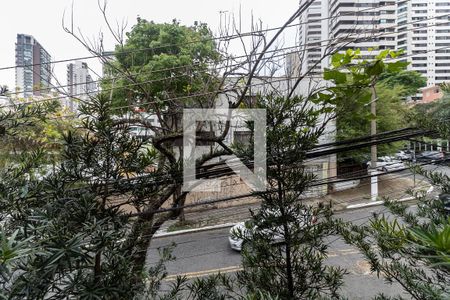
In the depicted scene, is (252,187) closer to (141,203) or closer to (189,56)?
(141,203)

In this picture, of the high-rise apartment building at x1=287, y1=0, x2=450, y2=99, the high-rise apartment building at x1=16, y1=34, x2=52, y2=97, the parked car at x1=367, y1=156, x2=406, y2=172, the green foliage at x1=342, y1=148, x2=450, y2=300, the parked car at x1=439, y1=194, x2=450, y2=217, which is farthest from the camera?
the high-rise apartment building at x1=16, y1=34, x2=52, y2=97

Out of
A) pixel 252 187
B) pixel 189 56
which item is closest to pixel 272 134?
pixel 252 187

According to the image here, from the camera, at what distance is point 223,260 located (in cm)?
428

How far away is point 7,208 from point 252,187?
1.34m

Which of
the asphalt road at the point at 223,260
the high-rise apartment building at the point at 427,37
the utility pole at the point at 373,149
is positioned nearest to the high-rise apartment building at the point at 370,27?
the high-rise apartment building at the point at 427,37

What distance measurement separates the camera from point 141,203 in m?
1.54

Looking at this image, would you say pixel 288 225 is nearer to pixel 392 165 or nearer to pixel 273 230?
pixel 273 230

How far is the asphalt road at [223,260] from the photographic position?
12.0ft

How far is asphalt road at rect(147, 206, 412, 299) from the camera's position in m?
3.65
